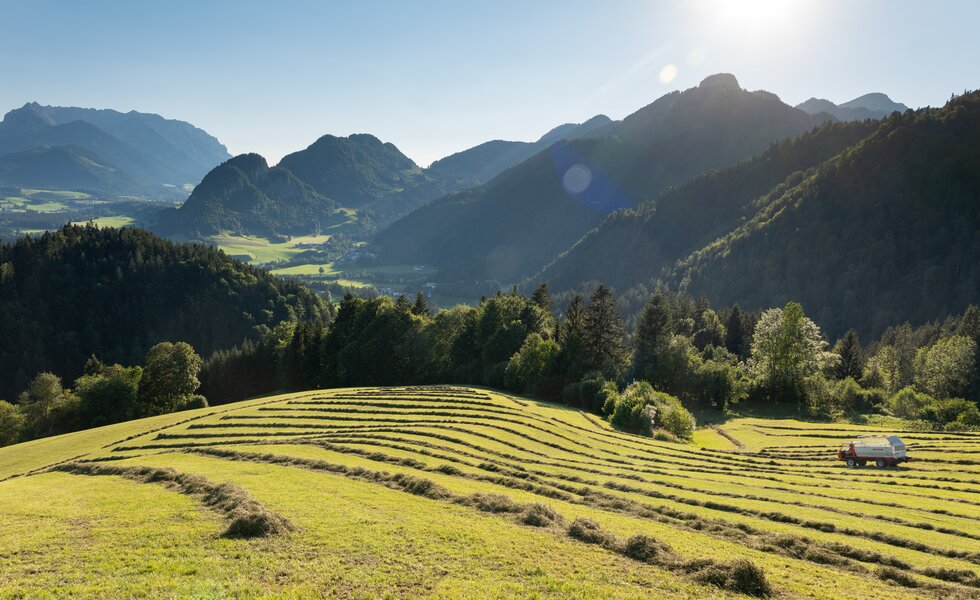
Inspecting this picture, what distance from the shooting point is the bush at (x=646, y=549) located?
2116 cm

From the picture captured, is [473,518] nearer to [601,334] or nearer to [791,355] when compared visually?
[601,334]

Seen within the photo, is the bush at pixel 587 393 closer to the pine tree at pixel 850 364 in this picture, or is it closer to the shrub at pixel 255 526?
the shrub at pixel 255 526

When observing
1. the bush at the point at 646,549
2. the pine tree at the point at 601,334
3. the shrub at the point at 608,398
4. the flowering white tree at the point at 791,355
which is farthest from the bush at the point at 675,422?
the bush at the point at 646,549

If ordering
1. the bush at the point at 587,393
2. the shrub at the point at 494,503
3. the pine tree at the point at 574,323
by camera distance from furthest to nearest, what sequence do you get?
the pine tree at the point at 574,323
the bush at the point at 587,393
the shrub at the point at 494,503

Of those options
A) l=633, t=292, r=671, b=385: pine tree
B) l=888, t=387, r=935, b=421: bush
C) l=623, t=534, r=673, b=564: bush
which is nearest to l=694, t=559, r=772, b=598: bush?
l=623, t=534, r=673, b=564: bush

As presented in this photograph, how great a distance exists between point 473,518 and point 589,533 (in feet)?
19.6

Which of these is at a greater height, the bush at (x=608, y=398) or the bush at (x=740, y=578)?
the bush at (x=740, y=578)

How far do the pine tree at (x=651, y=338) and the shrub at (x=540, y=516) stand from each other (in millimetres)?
72426

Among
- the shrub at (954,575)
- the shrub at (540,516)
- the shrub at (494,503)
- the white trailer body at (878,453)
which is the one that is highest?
the shrub at (954,575)

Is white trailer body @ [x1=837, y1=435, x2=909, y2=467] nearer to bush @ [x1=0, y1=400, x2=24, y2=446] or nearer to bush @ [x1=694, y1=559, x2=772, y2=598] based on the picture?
bush @ [x1=694, y1=559, x2=772, y2=598]

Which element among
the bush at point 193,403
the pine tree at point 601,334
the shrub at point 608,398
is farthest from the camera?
the bush at point 193,403

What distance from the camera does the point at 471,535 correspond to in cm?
2303

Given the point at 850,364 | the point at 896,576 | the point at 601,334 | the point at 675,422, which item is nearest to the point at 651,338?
the point at 601,334

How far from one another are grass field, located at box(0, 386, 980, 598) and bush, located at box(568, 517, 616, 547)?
101 mm
